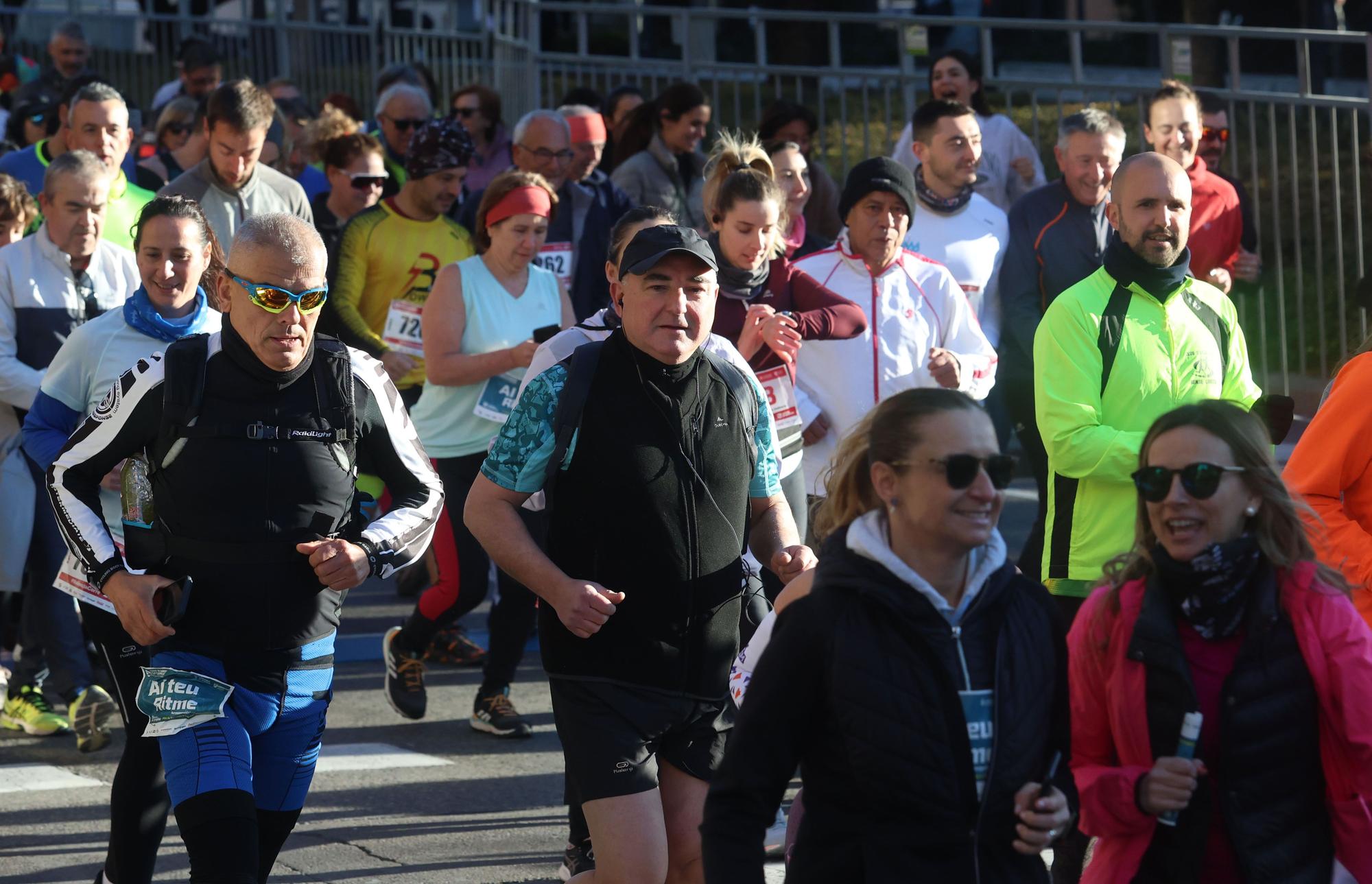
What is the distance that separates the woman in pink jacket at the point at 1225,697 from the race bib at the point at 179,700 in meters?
2.03

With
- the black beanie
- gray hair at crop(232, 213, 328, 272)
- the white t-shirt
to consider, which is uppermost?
the black beanie

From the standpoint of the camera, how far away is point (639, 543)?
4.53 m

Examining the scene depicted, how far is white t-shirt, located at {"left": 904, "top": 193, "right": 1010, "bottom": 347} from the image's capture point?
27.0 ft

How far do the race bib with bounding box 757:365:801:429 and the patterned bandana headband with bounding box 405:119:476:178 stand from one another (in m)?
2.98

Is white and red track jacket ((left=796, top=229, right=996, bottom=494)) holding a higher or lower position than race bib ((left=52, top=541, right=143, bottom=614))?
higher

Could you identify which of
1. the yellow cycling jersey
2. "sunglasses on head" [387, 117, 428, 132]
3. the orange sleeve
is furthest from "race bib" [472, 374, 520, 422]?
"sunglasses on head" [387, 117, 428, 132]

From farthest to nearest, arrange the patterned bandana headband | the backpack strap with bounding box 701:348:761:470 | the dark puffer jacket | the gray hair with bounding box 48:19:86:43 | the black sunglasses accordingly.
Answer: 1. the gray hair with bounding box 48:19:86:43
2. the patterned bandana headband
3. the backpack strap with bounding box 701:348:761:470
4. the black sunglasses
5. the dark puffer jacket

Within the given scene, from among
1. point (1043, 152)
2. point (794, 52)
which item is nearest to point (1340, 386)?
point (1043, 152)

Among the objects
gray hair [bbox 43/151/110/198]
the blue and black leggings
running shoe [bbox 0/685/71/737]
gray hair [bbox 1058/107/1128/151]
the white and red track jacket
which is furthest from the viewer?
gray hair [bbox 1058/107/1128/151]

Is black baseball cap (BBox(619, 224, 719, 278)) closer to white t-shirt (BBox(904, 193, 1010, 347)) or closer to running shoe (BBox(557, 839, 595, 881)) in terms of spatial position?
running shoe (BBox(557, 839, 595, 881))

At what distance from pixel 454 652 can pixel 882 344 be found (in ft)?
10.6

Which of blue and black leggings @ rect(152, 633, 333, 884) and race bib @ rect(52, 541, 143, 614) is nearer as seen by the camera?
blue and black leggings @ rect(152, 633, 333, 884)

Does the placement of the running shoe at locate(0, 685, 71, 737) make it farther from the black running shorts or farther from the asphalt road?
the black running shorts

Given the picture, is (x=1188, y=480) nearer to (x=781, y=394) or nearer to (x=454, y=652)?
(x=781, y=394)
